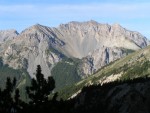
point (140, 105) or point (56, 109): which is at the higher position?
point (56, 109)

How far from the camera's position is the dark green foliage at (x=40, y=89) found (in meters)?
58.7

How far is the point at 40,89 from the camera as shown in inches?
2329

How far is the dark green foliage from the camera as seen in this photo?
58653 mm

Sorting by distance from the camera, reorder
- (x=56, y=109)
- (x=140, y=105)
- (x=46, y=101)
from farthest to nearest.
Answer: (x=140, y=105) → (x=46, y=101) → (x=56, y=109)

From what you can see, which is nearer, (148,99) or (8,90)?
(8,90)

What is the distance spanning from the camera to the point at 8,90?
191ft

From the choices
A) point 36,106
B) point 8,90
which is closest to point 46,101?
point 36,106

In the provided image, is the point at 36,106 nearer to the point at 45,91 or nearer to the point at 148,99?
the point at 45,91

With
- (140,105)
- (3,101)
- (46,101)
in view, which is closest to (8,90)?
(3,101)

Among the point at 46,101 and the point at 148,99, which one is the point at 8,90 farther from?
the point at 148,99

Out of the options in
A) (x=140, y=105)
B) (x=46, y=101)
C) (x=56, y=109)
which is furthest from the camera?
(x=140, y=105)

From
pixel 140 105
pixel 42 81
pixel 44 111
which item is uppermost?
pixel 42 81

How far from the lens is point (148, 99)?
198750 mm

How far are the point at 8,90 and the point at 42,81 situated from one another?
5107mm
